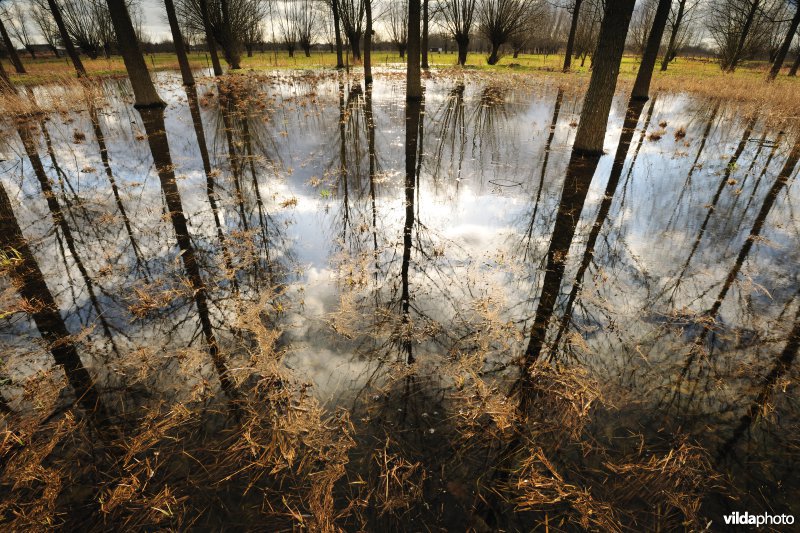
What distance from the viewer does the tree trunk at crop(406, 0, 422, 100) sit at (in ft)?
39.9

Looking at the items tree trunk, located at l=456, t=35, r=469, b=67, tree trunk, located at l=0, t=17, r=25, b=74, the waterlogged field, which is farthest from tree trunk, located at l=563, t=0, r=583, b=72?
tree trunk, located at l=0, t=17, r=25, b=74

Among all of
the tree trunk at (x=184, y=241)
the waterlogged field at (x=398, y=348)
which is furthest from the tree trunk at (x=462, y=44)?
the waterlogged field at (x=398, y=348)

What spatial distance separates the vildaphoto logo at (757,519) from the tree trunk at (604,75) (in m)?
7.63

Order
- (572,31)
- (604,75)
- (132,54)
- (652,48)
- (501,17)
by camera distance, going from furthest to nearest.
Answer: (501,17)
(572,31)
(652,48)
(132,54)
(604,75)

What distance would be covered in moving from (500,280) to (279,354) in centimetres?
252

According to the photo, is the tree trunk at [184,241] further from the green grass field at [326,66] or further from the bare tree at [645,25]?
the bare tree at [645,25]

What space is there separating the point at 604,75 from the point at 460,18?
106 feet

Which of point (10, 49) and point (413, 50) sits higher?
point (10, 49)

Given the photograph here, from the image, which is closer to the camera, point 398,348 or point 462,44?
point 398,348

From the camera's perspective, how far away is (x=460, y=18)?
3309cm

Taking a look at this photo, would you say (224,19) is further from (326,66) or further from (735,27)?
(735,27)

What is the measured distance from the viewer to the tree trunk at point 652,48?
39.7 ft

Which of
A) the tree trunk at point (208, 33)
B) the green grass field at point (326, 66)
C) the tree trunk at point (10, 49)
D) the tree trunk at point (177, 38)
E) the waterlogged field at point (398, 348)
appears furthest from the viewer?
the green grass field at point (326, 66)

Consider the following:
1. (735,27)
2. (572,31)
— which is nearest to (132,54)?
(572,31)
